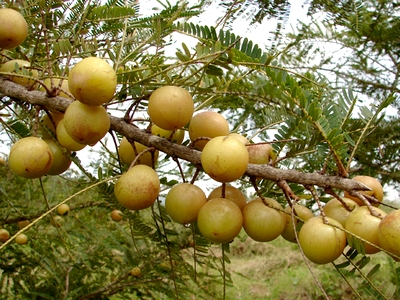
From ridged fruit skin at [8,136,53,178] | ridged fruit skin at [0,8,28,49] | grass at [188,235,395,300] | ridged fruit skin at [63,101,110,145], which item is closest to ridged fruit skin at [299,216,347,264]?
ridged fruit skin at [63,101,110,145]

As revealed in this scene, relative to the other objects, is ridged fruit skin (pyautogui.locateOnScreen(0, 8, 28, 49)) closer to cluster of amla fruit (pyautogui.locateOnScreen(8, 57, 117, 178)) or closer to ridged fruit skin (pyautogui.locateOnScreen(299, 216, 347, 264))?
cluster of amla fruit (pyautogui.locateOnScreen(8, 57, 117, 178))

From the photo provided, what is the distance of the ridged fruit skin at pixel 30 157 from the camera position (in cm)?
89

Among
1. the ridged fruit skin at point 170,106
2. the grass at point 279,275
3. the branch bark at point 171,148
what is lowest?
the grass at point 279,275

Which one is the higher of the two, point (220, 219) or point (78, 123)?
point (78, 123)

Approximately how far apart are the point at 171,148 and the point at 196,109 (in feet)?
0.73

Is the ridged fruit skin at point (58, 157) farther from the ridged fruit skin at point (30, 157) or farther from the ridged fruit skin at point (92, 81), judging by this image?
the ridged fruit skin at point (92, 81)

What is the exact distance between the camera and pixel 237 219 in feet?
2.84

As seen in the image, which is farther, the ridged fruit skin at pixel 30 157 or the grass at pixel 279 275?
the grass at pixel 279 275

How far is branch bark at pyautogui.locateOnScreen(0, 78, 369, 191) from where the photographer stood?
2.73ft

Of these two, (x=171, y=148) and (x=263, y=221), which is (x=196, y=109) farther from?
(x=263, y=221)

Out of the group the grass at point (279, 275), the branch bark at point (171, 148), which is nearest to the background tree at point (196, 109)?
the branch bark at point (171, 148)

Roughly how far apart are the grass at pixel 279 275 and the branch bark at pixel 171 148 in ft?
10.9

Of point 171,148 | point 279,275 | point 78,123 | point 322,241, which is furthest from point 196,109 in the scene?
point 279,275

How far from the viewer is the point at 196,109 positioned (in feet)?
3.64
